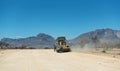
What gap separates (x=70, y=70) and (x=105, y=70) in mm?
2382

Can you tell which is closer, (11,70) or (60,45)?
(11,70)

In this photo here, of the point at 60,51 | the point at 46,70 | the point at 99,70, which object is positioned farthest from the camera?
the point at 60,51

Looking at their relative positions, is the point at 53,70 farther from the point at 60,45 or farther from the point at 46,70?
the point at 60,45

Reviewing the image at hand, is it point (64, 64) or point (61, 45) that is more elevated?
point (61, 45)

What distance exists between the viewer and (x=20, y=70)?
22.8 metres

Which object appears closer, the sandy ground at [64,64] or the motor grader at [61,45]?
the sandy ground at [64,64]

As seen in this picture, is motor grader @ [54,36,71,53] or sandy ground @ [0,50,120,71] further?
motor grader @ [54,36,71,53]

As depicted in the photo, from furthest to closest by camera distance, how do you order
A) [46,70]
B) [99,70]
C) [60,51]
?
[60,51]
[46,70]
[99,70]

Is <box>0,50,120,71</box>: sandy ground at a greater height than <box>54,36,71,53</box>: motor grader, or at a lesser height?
lesser

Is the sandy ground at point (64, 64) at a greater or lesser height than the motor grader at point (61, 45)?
lesser

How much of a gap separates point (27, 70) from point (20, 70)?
0.68m

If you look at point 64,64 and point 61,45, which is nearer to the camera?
point 64,64

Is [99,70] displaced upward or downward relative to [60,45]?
downward

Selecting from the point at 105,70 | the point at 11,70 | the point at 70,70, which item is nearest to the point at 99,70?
the point at 105,70
